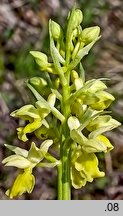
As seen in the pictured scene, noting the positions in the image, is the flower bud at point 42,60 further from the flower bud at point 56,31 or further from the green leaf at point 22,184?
the green leaf at point 22,184

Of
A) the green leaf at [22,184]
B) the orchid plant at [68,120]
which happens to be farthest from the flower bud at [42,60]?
the green leaf at [22,184]

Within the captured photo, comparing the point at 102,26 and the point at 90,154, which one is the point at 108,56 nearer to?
the point at 102,26

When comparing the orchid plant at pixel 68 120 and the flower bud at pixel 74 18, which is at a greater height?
the flower bud at pixel 74 18

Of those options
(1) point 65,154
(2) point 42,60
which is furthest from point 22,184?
(2) point 42,60

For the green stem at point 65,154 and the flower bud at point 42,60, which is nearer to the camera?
the green stem at point 65,154

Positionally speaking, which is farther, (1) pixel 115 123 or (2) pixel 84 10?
(2) pixel 84 10

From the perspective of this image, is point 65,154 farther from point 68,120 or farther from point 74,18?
point 74,18

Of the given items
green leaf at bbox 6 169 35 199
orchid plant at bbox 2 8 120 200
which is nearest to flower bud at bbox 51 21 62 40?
orchid plant at bbox 2 8 120 200
